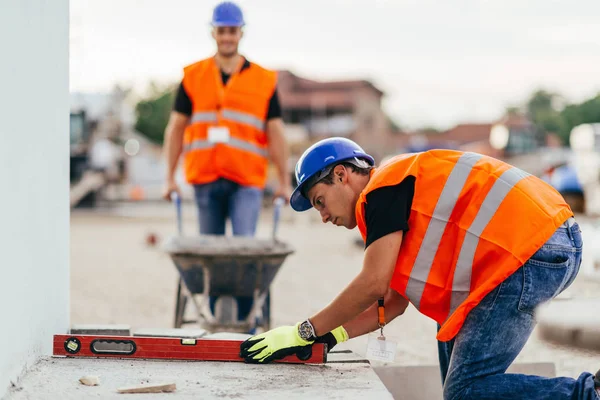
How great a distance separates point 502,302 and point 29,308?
176 cm

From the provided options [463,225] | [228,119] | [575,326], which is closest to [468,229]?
[463,225]

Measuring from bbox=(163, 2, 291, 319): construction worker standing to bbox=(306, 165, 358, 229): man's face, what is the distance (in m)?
2.33

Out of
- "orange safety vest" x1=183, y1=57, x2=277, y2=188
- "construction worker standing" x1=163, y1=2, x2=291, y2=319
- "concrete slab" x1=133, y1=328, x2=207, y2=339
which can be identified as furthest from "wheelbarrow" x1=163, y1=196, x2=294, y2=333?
"concrete slab" x1=133, y1=328, x2=207, y2=339

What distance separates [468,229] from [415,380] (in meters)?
1.18

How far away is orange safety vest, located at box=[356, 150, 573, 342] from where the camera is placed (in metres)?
2.81

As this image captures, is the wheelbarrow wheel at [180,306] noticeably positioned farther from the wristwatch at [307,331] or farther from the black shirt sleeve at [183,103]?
the wristwatch at [307,331]

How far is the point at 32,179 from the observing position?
9.76 ft

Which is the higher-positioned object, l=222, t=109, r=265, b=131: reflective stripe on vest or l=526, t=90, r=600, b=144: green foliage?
l=526, t=90, r=600, b=144: green foliage

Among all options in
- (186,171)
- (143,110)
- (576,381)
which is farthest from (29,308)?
(143,110)

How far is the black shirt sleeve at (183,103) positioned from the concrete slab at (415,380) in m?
2.63

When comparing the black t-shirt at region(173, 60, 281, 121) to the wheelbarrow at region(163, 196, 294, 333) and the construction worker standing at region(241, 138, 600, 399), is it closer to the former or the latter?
the wheelbarrow at region(163, 196, 294, 333)

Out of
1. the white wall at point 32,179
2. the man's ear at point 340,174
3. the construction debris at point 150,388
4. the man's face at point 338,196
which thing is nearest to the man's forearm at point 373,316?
the man's face at point 338,196

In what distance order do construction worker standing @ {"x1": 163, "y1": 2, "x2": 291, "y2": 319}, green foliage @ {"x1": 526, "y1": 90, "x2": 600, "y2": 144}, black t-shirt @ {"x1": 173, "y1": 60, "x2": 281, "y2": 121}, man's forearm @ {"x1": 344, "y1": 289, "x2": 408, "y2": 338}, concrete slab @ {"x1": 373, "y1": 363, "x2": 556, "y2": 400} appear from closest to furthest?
man's forearm @ {"x1": 344, "y1": 289, "x2": 408, "y2": 338} < concrete slab @ {"x1": 373, "y1": 363, "x2": 556, "y2": 400} < construction worker standing @ {"x1": 163, "y1": 2, "x2": 291, "y2": 319} < black t-shirt @ {"x1": 173, "y1": 60, "x2": 281, "y2": 121} < green foliage @ {"x1": 526, "y1": 90, "x2": 600, "y2": 144}

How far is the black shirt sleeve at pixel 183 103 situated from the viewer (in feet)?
18.1
